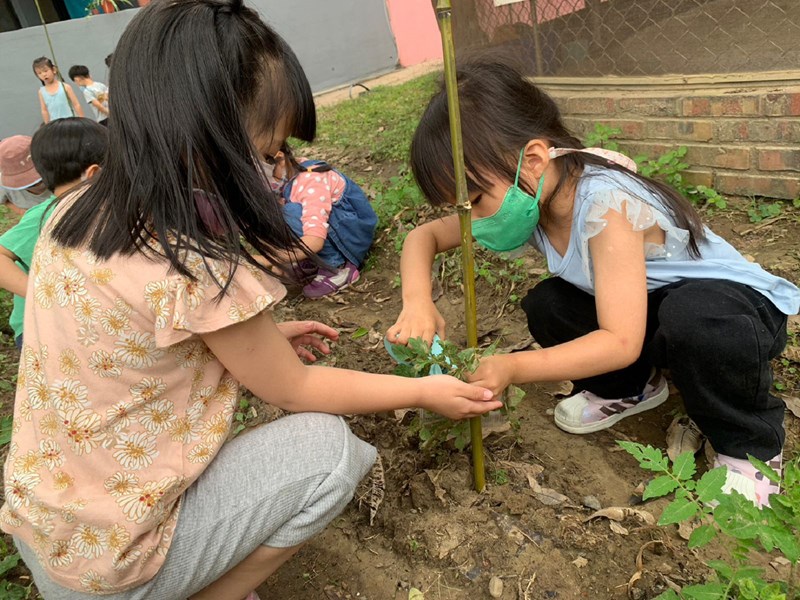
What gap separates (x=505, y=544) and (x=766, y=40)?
2.41 metres

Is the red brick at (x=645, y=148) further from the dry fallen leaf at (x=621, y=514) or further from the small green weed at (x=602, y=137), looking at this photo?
the dry fallen leaf at (x=621, y=514)

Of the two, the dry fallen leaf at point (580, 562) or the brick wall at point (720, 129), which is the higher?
the brick wall at point (720, 129)

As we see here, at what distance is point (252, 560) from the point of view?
1386mm

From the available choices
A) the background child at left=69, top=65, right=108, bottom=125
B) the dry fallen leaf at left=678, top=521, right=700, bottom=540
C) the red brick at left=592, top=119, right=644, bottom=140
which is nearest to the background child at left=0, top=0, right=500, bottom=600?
the dry fallen leaf at left=678, top=521, right=700, bottom=540

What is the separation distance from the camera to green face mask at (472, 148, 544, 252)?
1.61 metres

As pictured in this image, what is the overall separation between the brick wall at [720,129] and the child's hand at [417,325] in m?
1.90

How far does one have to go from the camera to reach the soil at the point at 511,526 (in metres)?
1.54

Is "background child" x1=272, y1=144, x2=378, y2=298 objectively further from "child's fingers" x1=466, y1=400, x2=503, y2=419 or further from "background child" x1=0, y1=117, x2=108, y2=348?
"child's fingers" x1=466, y1=400, x2=503, y2=419

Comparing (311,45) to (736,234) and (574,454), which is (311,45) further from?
(574,454)

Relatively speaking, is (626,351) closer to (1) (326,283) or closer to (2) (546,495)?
(2) (546,495)

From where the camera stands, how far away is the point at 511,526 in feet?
5.46

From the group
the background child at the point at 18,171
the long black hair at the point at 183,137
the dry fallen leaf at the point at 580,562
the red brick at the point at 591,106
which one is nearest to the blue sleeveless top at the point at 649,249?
the dry fallen leaf at the point at 580,562

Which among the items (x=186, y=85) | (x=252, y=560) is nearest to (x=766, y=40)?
(x=186, y=85)

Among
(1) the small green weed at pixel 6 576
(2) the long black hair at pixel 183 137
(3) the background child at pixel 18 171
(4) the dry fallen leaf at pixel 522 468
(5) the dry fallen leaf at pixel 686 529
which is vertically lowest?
(5) the dry fallen leaf at pixel 686 529
